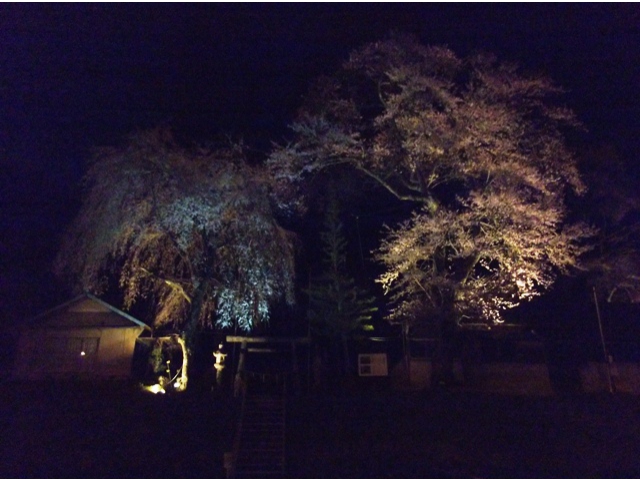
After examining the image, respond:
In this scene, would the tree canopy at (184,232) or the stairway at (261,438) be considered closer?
the stairway at (261,438)

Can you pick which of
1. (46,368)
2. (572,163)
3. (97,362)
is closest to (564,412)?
(572,163)

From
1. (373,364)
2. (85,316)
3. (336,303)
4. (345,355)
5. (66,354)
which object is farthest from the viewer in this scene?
(336,303)

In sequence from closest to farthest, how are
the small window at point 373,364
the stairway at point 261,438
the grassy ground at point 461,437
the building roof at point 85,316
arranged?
the grassy ground at point 461,437, the stairway at point 261,438, the building roof at point 85,316, the small window at point 373,364

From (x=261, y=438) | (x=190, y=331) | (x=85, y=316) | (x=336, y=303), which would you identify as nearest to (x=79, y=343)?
(x=85, y=316)

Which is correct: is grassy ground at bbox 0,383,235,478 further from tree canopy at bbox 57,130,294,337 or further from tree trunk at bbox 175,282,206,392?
tree canopy at bbox 57,130,294,337

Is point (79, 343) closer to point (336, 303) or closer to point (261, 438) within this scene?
point (336, 303)

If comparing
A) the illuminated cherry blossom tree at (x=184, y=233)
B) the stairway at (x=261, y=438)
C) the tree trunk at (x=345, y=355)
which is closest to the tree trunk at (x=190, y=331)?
the illuminated cherry blossom tree at (x=184, y=233)

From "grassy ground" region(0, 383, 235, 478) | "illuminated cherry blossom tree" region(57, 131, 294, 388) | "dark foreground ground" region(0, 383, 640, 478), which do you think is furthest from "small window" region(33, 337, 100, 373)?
"illuminated cherry blossom tree" region(57, 131, 294, 388)

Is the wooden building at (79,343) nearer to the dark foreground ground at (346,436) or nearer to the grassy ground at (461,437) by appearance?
the dark foreground ground at (346,436)

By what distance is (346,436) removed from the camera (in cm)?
1328

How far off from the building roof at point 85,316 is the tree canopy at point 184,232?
4.99 metres

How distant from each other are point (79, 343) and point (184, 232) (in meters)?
9.03

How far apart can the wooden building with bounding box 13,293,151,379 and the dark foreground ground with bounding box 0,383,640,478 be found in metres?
4.86

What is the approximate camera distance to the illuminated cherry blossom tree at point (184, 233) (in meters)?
15.2
